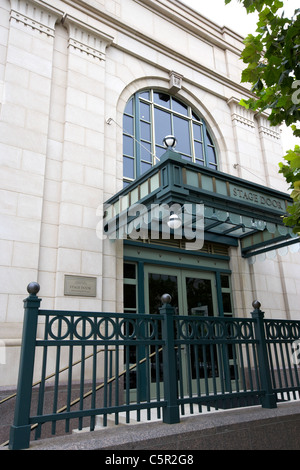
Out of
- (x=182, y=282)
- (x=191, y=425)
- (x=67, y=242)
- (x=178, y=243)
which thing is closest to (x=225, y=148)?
(x=178, y=243)

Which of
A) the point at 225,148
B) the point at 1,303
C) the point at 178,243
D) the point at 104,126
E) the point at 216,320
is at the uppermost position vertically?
the point at 225,148

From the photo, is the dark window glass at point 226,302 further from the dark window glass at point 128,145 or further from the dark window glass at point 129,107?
the dark window glass at point 129,107

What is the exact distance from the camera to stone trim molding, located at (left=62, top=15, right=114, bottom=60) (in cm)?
914

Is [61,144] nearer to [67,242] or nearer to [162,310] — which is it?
[67,242]

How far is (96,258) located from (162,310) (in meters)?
3.90

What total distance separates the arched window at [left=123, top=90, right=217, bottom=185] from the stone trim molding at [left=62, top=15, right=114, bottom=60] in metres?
1.53

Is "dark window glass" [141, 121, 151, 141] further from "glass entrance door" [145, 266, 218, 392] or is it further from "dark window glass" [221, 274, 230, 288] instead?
"dark window glass" [221, 274, 230, 288]

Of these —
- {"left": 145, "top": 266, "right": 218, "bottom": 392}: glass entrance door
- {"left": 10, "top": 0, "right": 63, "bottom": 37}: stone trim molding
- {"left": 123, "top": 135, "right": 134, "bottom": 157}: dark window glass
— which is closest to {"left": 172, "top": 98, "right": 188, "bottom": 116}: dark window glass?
{"left": 123, "top": 135, "right": 134, "bottom": 157}: dark window glass

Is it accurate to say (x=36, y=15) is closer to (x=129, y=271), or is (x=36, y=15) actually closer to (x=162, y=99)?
(x=162, y=99)

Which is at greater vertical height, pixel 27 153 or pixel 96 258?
pixel 27 153

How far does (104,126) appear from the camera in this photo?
909cm

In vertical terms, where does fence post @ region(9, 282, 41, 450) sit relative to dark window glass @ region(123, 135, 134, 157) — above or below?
below

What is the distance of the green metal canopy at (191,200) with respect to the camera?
646 cm

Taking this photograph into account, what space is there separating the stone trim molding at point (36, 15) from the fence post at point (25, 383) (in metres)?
7.72
